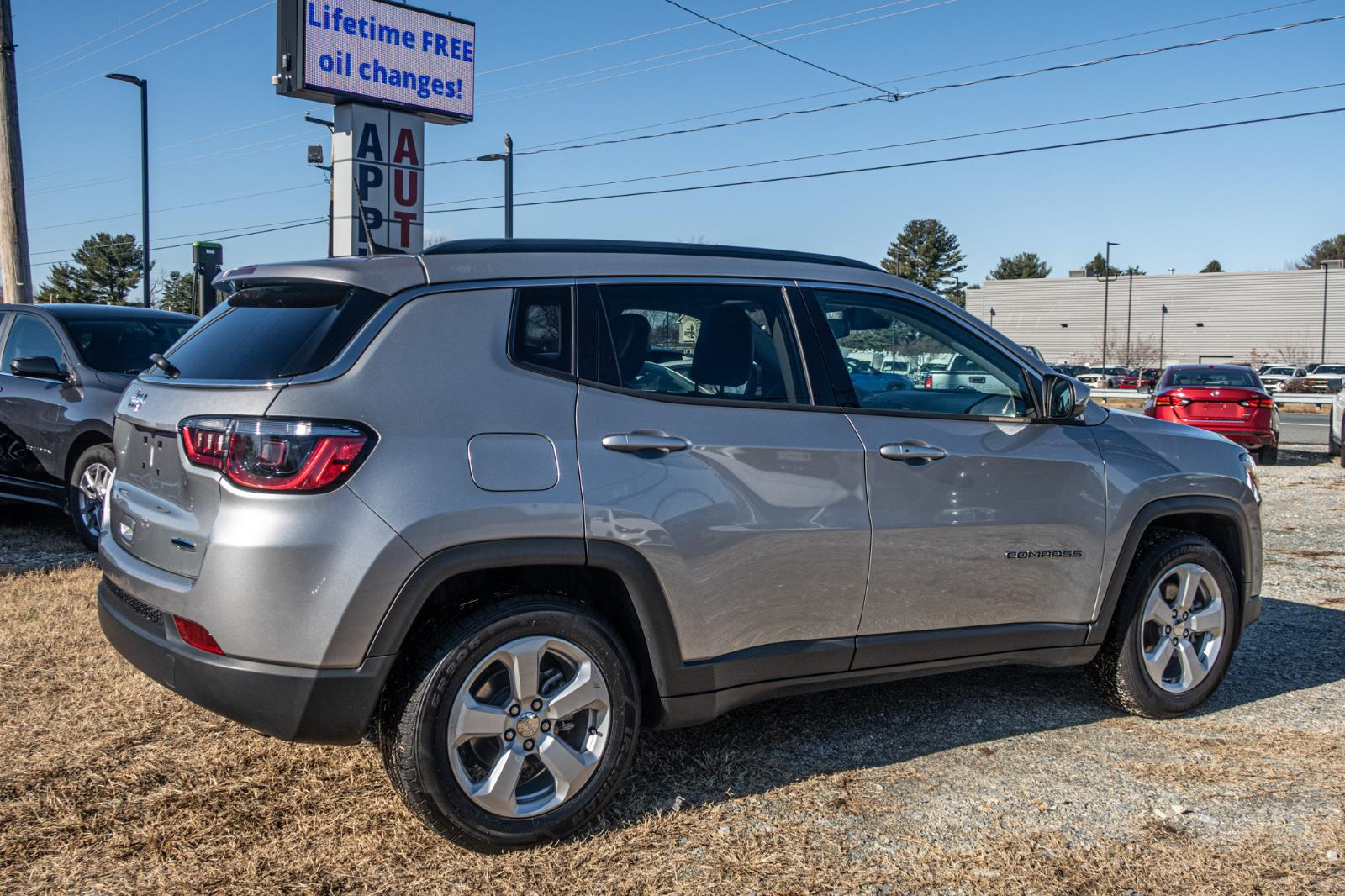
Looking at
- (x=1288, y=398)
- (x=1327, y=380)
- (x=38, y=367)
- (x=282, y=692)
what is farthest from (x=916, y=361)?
(x=1327, y=380)

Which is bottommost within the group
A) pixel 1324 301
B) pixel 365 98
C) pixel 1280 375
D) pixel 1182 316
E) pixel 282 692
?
pixel 282 692

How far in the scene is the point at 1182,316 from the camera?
276ft

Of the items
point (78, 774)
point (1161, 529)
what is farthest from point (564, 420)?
point (1161, 529)

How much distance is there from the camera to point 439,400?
131 inches

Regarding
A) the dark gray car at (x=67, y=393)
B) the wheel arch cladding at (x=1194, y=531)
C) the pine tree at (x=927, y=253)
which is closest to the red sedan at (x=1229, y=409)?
the wheel arch cladding at (x=1194, y=531)

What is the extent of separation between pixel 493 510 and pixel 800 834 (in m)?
1.45

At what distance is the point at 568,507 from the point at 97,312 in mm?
6732

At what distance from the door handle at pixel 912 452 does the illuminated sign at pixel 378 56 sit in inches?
486

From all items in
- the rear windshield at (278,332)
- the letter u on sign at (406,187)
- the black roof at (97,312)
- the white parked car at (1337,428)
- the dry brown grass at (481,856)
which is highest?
the letter u on sign at (406,187)

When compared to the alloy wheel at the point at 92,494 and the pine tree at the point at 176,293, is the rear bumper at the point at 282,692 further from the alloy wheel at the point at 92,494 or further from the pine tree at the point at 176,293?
the pine tree at the point at 176,293

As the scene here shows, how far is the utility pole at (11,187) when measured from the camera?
44.0ft

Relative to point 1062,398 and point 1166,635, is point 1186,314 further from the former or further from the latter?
point 1062,398

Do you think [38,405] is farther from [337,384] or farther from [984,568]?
[984,568]

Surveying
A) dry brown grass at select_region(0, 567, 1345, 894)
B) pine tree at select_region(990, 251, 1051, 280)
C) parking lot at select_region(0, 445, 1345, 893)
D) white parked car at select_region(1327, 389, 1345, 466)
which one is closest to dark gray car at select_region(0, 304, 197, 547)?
parking lot at select_region(0, 445, 1345, 893)
